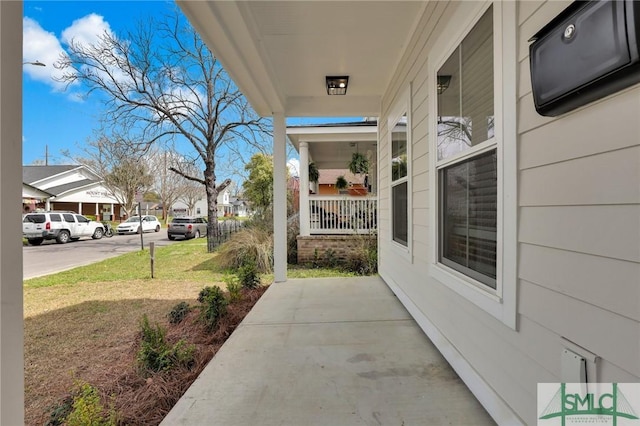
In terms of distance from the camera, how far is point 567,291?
1.18 m

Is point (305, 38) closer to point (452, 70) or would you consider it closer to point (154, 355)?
point (452, 70)

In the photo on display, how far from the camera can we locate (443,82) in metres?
2.42

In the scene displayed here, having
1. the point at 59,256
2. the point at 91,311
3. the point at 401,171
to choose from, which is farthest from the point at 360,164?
the point at 59,256

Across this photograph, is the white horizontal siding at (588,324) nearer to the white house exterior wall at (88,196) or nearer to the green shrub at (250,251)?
the green shrub at (250,251)

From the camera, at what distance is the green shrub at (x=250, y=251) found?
726cm

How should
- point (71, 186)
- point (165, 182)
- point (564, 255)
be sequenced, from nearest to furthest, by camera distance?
point (564, 255)
point (71, 186)
point (165, 182)

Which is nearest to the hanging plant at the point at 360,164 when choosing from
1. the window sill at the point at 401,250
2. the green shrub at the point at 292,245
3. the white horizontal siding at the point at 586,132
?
the green shrub at the point at 292,245

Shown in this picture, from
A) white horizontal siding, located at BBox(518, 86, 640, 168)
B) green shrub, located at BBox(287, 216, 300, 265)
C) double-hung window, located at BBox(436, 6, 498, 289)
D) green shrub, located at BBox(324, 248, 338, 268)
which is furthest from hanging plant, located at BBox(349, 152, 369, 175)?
white horizontal siding, located at BBox(518, 86, 640, 168)

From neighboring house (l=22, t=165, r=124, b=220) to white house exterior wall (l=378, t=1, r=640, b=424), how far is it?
28.1 metres

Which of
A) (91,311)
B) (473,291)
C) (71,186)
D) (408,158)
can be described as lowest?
(91,311)

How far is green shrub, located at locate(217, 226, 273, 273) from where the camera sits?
7262 mm

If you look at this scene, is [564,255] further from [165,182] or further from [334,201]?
[165,182]

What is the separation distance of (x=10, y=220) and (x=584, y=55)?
2040 millimetres

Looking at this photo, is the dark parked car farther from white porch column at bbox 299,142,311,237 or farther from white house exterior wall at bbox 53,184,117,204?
white house exterior wall at bbox 53,184,117,204
